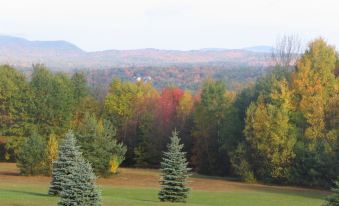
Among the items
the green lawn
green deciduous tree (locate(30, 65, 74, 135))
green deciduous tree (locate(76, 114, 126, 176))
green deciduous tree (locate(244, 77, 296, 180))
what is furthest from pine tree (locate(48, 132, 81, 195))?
green deciduous tree (locate(30, 65, 74, 135))

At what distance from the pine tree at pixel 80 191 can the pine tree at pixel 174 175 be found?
7.55 m

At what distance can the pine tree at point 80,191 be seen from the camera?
68.5 ft

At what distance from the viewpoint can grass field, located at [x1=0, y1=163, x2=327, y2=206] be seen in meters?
27.4

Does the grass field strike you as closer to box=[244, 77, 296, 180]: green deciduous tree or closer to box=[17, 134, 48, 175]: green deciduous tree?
box=[17, 134, 48, 175]: green deciduous tree

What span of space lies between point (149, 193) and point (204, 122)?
86.9 feet

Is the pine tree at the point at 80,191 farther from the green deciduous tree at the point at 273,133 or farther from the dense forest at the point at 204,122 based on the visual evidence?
the green deciduous tree at the point at 273,133

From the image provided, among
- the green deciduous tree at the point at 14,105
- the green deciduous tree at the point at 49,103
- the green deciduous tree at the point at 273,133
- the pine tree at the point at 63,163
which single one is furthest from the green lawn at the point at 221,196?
the green deciduous tree at the point at 14,105

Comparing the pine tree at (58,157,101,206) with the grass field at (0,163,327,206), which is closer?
the pine tree at (58,157,101,206)

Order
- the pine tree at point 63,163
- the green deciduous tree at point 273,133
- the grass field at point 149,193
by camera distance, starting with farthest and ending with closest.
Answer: the green deciduous tree at point 273,133 < the pine tree at point 63,163 < the grass field at point 149,193

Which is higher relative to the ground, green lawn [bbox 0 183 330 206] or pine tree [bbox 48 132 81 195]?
pine tree [bbox 48 132 81 195]

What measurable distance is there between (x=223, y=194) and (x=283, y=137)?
1285 centimetres

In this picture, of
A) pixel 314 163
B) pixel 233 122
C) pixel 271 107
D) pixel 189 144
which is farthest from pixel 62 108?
pixel 314 163

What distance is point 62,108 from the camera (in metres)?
68.1

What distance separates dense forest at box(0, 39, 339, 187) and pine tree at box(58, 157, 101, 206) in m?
29.3
